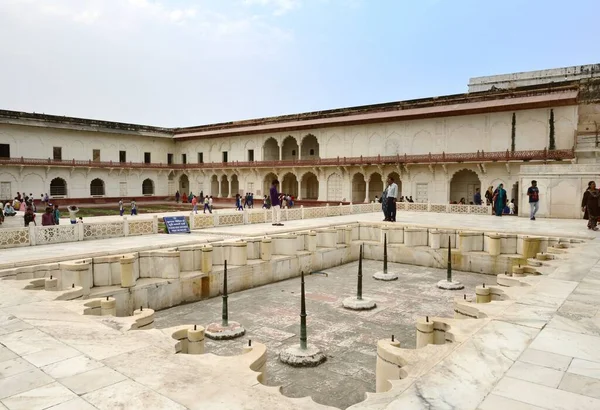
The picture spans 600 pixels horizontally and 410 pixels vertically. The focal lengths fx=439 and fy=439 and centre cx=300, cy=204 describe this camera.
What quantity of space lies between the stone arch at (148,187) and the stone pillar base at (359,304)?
106 feet

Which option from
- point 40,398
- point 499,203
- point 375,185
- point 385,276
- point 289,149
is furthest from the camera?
point 289,149

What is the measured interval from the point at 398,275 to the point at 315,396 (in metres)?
7.02

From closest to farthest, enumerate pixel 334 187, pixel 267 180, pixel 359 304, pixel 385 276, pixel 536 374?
pixel 536 374
pixel 359 304
pixel 385 276
pixel 334 187
pixel 267 180

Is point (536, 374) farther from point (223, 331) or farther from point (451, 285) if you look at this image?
point (451, 285)

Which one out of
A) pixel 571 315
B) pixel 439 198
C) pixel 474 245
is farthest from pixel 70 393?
pixel 439 198

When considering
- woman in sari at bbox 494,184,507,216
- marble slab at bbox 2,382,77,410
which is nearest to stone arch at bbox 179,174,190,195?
woman in sari at bbox 494,184,507,216

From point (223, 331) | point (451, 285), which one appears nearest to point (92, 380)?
point (223, 331)

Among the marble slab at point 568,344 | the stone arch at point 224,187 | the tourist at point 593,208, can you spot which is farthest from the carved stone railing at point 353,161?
the marble slab at point 568,344

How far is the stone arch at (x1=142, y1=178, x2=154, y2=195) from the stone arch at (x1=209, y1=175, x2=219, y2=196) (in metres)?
5.32

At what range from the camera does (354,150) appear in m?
29.1

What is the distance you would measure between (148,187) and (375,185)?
20164mm

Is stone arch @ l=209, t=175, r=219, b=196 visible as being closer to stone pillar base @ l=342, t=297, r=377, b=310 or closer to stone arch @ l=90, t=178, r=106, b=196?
stone arch @ l=90, t=178, r=106, b=196

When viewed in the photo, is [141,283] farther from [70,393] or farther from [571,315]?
[571,315]

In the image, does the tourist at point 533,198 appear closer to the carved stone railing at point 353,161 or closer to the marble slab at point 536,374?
the carved stone railing at point 353,161
